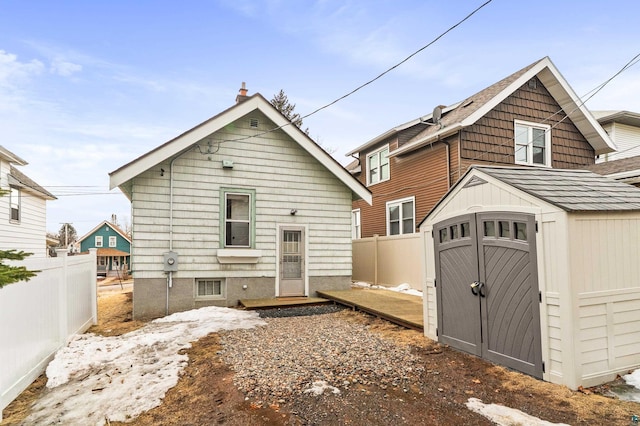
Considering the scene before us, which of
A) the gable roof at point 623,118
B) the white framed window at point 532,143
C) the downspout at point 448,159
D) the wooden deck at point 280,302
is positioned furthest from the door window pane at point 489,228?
the gable roof at point 623,118

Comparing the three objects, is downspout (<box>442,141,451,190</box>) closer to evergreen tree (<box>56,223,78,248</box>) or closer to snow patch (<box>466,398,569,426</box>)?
snow patch (<box>466,398,569,426</box>)

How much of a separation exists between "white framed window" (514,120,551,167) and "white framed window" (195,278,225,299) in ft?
33.8

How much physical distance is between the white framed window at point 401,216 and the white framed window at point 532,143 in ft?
12.7

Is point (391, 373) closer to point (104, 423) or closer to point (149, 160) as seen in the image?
point (104, 423)

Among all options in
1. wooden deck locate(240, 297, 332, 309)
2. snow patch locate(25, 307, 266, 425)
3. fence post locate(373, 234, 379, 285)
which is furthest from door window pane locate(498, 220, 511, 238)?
fence post locate(373, 234, 379, 285)

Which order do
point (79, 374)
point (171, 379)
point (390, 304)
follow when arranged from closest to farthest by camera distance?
point (171, 379), point (79, 374), point (390, 304)

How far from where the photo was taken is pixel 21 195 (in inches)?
616

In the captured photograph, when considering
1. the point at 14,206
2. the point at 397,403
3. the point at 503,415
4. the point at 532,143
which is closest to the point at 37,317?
the point at 397,403

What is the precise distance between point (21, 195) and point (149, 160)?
467 inches

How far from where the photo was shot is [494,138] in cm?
1174

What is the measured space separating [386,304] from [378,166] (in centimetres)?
856

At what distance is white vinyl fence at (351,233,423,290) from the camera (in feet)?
35.3

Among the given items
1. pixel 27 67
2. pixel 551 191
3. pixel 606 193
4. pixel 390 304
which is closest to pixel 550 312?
pixel 551 191

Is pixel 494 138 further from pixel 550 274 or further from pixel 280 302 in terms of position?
pixel 550 274
